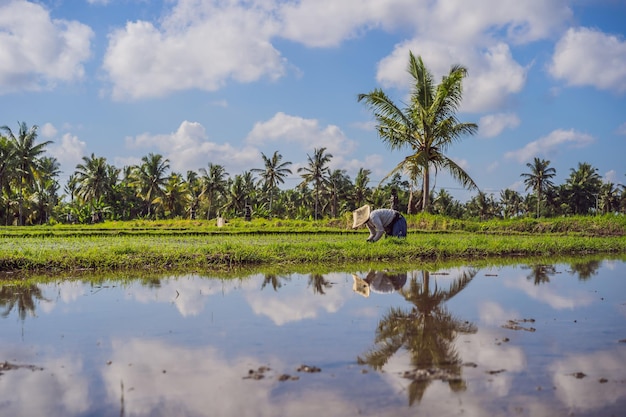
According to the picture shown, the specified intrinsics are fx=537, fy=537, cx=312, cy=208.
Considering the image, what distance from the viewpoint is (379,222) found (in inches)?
620

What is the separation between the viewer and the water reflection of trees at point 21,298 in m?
6.87

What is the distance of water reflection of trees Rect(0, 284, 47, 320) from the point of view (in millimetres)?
6869

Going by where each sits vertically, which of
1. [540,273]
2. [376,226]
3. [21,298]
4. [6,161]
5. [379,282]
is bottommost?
[21,298]

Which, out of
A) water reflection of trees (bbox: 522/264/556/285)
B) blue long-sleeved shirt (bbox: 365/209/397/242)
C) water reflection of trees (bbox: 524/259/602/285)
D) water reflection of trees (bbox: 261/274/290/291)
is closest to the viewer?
water reflection of trees (bbox: 261/274/290/291)

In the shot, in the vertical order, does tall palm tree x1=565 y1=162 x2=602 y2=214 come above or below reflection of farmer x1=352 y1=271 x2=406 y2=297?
above

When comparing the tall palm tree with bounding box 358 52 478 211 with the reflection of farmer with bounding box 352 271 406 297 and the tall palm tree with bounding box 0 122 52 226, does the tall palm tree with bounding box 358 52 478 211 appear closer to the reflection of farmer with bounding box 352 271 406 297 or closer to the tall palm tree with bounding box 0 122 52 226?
the reflection of farmer with bounding box 352 271 406 297

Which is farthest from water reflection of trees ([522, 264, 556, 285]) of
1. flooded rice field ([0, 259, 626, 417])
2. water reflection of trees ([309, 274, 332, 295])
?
water reflection of trees ([309, 274, 332, 295])

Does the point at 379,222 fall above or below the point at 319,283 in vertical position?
above

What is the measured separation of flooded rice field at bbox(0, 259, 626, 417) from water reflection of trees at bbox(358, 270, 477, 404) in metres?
0.02

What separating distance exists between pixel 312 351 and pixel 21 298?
5.17 meters

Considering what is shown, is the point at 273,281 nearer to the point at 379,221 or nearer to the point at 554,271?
the point at 554,271

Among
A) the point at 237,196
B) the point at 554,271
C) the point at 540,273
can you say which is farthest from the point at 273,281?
the point at 237,196

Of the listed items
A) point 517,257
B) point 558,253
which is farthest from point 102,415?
point 558,253

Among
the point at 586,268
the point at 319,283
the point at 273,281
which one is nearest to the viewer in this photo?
the point at 319,283
